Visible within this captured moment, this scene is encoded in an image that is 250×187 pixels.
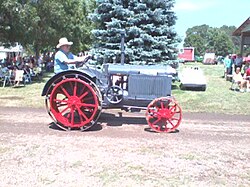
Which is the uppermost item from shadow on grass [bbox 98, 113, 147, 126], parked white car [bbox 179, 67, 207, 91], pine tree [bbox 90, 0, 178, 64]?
pine tree [bbox 90, 0, 178, 64]

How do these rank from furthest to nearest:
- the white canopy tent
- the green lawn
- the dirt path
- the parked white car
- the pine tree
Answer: the white canopy tent → the parked white car → the pine tree → the green lawn → the dirt path

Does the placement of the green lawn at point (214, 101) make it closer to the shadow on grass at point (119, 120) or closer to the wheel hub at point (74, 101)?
the shadow on grass at point (119, 120)

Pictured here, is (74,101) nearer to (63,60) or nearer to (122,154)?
(63,60)

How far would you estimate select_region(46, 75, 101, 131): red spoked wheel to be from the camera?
6.78m

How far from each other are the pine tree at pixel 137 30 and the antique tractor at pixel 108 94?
230 inches

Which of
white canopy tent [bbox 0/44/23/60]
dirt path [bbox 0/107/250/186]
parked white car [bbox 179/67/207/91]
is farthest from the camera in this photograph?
white canopy tent [bbox 0/44/23/60]

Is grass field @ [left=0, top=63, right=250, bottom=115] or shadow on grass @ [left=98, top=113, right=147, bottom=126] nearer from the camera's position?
shadow on grass @ [left=98, top=113, right=147, bottom=126]

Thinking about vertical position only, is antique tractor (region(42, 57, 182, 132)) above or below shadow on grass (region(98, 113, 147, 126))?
above

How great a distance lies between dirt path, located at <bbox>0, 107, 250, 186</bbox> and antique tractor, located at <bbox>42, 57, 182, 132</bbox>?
0.30 metres

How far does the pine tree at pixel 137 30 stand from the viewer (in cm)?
1293

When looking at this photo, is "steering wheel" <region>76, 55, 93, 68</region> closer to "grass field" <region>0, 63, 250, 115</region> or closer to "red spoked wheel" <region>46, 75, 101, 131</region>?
"red spoked wheel" <region>46, 75, 101, 131</region>

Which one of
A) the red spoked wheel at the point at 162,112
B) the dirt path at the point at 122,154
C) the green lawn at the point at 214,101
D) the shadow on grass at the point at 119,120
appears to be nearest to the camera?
the dirt path at the point at 122,154

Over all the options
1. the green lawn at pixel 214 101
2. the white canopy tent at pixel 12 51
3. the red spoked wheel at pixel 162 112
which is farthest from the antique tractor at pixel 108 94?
the white canopy tent at pixel 12 51

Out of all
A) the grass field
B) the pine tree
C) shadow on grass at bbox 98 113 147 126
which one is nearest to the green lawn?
the grass field
